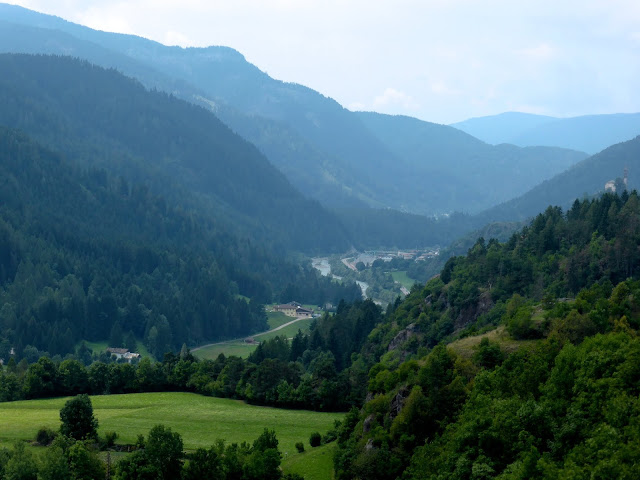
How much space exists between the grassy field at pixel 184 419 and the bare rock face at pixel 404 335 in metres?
20.3

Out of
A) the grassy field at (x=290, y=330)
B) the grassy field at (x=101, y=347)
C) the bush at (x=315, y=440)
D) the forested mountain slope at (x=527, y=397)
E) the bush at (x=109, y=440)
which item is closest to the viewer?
the forested mountain slope at (x=527, y=397)

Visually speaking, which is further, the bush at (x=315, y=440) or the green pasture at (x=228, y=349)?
the green pasture at (x=228, y=349)

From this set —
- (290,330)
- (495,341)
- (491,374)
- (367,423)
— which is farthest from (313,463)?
(290,330)

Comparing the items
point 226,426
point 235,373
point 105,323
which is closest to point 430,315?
point 235,373

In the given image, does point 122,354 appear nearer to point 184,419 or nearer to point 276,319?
point 276,319

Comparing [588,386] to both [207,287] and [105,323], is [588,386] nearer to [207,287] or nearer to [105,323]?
[105,323]

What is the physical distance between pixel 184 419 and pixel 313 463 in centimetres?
1847

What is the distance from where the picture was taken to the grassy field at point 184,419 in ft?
210

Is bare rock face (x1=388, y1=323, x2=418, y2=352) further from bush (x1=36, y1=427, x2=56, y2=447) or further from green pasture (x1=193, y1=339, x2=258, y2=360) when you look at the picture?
green pasture (x1=193, y1=339, x2=258, y2=360)

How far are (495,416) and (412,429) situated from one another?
27.5ft

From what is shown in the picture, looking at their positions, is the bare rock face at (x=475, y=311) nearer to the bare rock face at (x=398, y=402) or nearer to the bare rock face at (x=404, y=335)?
the bare rock face at (x=404, y=335)

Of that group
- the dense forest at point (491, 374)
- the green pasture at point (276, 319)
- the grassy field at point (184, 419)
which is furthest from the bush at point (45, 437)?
the green pasture at point (276, 319)

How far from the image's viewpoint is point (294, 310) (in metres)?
195

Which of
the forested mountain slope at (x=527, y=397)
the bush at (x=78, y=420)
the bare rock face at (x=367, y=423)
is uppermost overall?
the forested mountain slope at (x=527, y=397)
